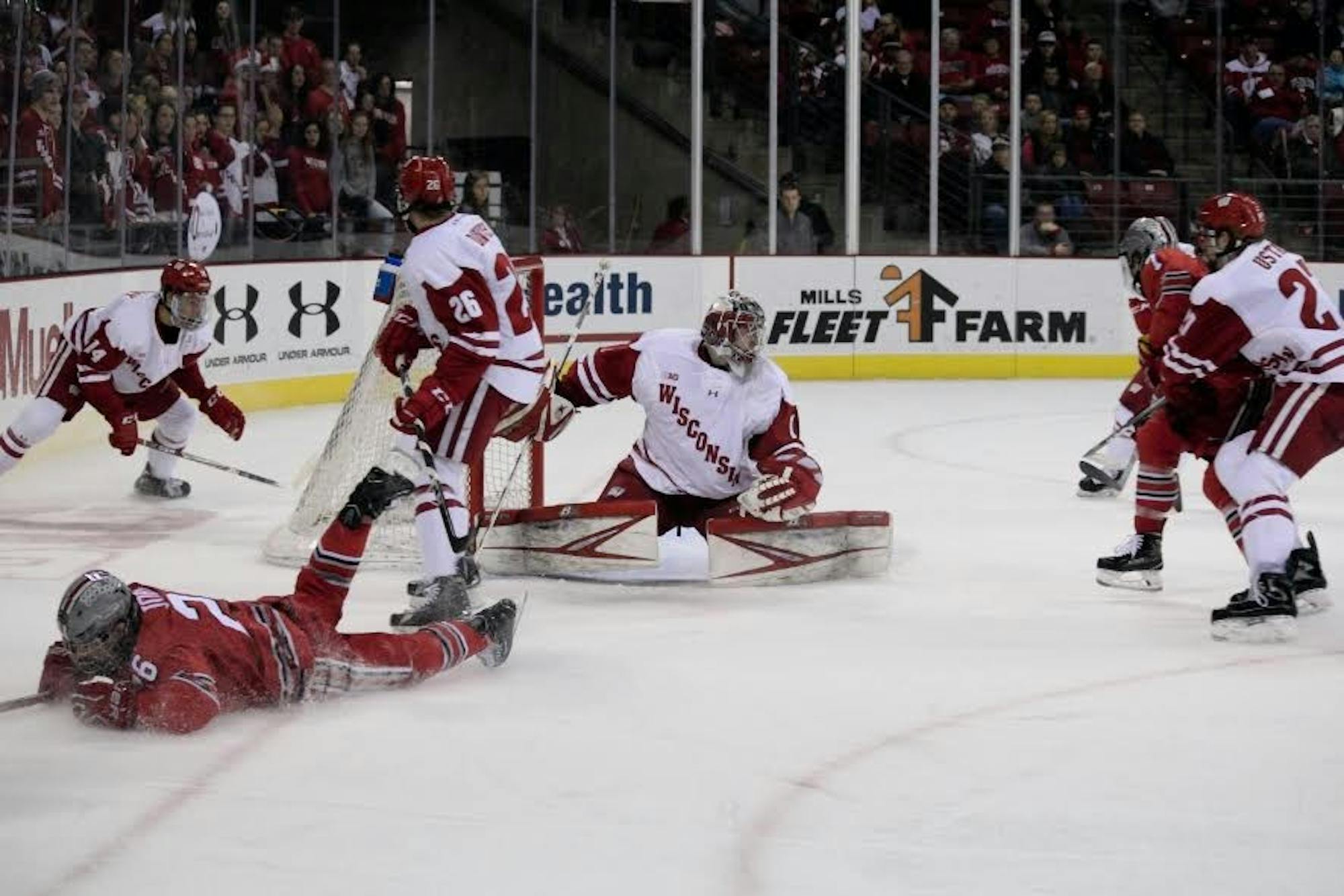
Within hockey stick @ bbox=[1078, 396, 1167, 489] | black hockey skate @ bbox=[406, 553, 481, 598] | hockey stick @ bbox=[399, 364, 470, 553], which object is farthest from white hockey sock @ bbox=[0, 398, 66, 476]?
hockey stick @ bbox=[1078, 396, 1167, 489]

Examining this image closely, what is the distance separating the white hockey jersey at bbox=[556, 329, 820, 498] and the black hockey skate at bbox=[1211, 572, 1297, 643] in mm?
1269

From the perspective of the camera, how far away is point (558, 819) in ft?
12.2

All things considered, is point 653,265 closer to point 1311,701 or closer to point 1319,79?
point 1319,79

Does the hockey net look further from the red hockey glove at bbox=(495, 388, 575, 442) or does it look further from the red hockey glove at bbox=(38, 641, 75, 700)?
the red hockey glove at bbox=(38, 641, 75, 700)

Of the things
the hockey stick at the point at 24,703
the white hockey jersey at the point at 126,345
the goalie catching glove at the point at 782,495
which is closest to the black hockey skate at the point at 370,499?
the hockey stick at the point at 24,703

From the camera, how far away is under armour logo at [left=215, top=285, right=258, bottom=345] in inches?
412

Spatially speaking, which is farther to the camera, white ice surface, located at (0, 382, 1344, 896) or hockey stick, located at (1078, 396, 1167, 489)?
hockey stick, located at (1078, 396, 1167, 489)

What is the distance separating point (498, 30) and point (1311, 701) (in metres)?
9.27

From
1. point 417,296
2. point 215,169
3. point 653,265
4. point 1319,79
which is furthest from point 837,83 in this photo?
point 417,296

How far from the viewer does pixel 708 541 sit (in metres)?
6.03

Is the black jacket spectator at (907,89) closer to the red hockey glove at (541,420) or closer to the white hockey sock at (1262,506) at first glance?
the red hockey glove at (541,420)

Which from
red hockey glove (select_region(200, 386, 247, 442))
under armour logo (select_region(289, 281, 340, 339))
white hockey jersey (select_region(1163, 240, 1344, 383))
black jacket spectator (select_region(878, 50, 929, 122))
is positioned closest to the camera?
white hockey jersey (select_region(1163, 240, 1344, 383))

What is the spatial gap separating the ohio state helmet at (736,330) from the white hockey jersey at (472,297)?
63 cm

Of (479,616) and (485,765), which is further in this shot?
(479,616)
